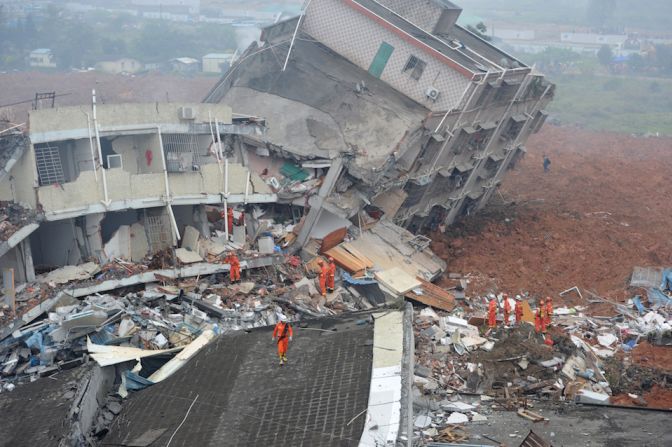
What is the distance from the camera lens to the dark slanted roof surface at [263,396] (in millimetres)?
13312

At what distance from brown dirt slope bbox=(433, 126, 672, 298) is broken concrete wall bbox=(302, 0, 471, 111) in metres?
5.52

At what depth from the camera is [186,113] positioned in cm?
2331

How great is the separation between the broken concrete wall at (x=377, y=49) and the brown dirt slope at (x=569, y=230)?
5.52 meters

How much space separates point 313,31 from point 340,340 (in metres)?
16.7

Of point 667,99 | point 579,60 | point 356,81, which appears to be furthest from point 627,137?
point 356,81

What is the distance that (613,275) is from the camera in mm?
27500

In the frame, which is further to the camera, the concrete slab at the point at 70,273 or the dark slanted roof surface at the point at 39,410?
the concrete slab at the point at 70,273

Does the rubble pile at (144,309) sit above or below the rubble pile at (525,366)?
above

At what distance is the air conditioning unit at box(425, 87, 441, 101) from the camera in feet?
91.2

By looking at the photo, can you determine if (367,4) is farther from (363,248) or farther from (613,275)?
(613,275)

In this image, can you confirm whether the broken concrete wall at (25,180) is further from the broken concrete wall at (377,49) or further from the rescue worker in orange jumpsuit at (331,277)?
the broken concrete wall at (377,49)

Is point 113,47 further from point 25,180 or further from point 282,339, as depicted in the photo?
point 282,339

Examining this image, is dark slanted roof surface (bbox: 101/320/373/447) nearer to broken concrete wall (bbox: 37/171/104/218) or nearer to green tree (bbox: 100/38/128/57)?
broken concrete wall (bbox: 37/171/104/218)

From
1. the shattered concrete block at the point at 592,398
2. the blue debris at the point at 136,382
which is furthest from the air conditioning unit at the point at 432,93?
the blue debris at the point at 136,382
